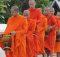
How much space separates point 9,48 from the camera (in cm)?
1221

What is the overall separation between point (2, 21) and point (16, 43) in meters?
10.3

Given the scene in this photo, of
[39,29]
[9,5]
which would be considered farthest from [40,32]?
[9,5]

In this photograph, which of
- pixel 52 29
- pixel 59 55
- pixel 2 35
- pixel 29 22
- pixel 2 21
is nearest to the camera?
pixel 2 35

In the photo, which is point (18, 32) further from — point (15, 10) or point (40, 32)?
point (40, 32)

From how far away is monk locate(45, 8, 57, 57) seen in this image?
1370 cm

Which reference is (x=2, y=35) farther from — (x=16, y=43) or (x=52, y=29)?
(x=52, y=29)

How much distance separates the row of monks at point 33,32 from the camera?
12.2 metres

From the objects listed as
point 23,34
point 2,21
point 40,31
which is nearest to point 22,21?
point 23,34

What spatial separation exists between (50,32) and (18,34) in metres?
2.11

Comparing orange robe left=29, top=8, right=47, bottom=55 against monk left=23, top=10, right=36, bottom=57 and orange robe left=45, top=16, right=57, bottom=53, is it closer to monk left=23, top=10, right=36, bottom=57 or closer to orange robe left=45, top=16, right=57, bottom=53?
monk left=23, top=10, right=36, bottom=57

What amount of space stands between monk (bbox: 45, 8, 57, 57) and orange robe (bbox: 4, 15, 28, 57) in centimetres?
148

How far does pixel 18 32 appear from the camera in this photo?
12.0m

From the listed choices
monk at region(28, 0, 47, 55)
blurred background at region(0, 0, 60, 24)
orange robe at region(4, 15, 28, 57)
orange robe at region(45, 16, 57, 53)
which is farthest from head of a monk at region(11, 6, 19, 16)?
blurred background at region(0, 0, 60, 24)

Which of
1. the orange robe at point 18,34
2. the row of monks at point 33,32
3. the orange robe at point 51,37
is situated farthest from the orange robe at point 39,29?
the orange robe at point 18,34
